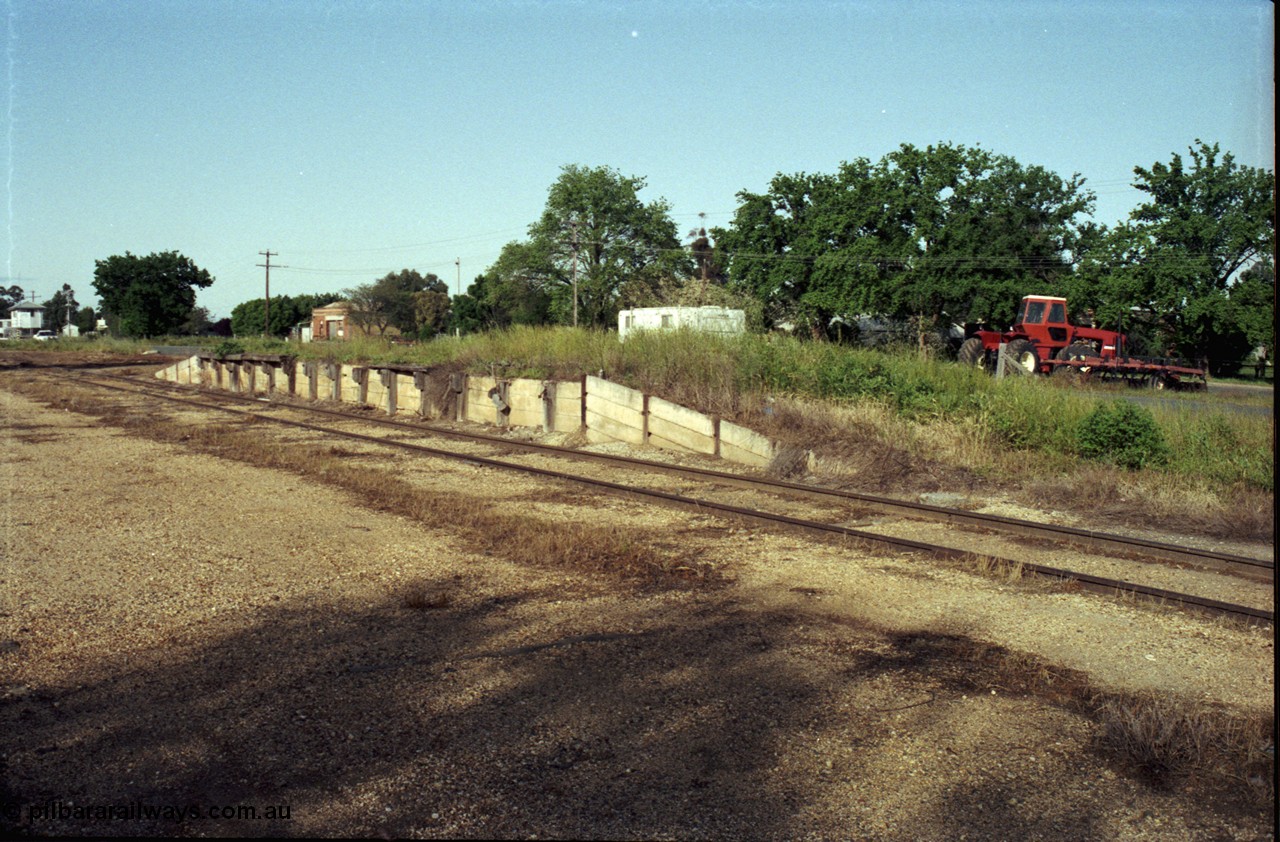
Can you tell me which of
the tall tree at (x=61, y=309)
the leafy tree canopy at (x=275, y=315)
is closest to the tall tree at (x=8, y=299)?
the tall tree at (x=61, y=309)

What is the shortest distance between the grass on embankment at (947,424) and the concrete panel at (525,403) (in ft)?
2.63

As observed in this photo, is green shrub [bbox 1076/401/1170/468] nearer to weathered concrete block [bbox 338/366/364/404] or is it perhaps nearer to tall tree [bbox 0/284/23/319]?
weathered concrete block [bbox 338/366/364/404]

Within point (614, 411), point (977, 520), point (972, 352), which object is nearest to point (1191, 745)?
point (977, 520)

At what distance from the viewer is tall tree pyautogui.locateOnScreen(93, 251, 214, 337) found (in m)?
80.2

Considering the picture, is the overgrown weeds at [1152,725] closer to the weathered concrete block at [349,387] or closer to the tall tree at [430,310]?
the weathered concrete block at [349,387]

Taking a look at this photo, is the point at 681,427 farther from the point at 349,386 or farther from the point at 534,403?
the point at 349,386

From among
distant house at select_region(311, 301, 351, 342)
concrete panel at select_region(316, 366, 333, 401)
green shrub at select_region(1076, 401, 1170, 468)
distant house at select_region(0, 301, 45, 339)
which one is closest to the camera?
green shrub at select_region(1076, 401, 1170, 468)

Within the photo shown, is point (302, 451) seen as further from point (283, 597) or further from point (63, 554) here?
point (283, 597)

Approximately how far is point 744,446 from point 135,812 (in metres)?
11.1

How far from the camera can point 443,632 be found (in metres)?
5.82

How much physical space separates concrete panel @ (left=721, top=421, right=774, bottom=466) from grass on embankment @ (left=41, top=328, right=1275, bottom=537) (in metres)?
0.27

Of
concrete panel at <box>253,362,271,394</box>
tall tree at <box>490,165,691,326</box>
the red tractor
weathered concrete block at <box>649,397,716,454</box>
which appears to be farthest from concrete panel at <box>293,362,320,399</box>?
tall tree at <box>490,165,691,326</box>

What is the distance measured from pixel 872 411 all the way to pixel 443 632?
9.59 metres

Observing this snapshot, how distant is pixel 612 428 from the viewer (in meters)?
16.6
